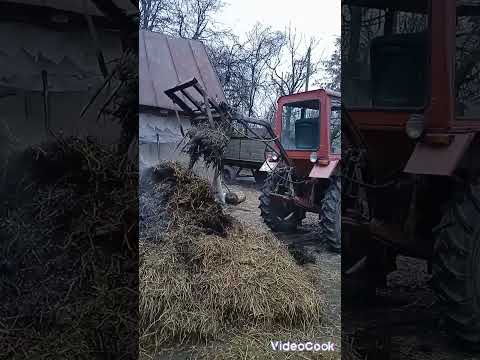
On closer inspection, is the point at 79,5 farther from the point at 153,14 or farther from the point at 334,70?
the point at 334,70

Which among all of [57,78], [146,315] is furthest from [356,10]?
[146,315]

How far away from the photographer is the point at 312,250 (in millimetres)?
2650

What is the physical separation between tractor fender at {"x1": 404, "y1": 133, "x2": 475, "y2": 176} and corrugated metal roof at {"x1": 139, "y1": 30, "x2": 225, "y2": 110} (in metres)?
1.26

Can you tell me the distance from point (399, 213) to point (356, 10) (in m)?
1.23

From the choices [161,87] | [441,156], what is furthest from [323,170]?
[161,87]

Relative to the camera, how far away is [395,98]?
311 centimetres

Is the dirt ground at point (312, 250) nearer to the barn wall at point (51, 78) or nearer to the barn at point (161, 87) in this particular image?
the barn at point (161, 87)

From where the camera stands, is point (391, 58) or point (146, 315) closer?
point (146, 315)

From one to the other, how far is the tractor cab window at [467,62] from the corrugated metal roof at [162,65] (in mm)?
1442

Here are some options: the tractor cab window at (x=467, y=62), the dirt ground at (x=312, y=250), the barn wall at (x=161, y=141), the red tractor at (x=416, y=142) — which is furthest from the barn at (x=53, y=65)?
the tractor cab window at (x=467, y=62)

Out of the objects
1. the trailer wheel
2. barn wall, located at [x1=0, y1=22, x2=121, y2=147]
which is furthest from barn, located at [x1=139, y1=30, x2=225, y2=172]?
barn wall, located at [x1=0, y1=22, x2=121, y2=147]

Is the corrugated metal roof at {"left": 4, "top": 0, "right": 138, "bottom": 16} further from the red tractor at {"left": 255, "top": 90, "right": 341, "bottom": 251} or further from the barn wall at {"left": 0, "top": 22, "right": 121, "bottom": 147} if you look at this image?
the red tractor at {"left": 255, "top": 90, "right": 341, "bottom": 251}

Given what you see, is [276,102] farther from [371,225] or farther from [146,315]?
[146,315]

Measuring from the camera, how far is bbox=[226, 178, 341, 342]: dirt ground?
2527mm
